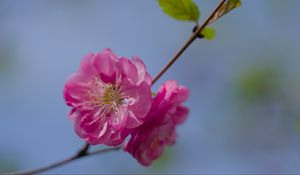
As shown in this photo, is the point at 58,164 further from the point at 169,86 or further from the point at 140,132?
the point at 169,86

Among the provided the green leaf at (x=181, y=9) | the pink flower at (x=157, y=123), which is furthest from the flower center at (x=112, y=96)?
the green leaf at (x=181, y=9)

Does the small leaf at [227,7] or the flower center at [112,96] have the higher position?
the small leaf at [227,7]

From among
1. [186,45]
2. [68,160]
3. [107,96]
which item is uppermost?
[186,45]

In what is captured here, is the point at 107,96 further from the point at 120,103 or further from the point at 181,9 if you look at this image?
the point at 181,9

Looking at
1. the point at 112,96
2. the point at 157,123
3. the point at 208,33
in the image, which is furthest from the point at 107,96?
the point at 208,33

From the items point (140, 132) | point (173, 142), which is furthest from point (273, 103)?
point (140, 132)

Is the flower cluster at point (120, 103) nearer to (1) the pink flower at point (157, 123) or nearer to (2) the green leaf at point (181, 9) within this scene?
(1) the pink flower at point (157, 123)

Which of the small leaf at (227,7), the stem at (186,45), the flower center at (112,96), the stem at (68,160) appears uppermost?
the small leaf at (227,7)
